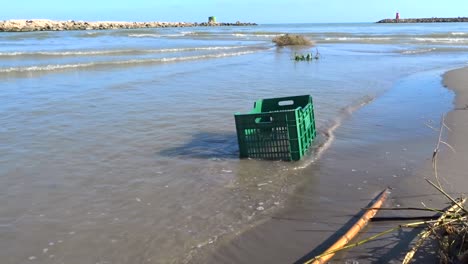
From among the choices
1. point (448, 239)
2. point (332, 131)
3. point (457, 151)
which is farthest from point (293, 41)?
point (448, 239)

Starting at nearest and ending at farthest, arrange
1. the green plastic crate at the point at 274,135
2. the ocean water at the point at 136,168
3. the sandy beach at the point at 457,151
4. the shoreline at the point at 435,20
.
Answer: the ocean water at the point at 136,168, the sandy beach at the point at 457,151, the green plastic crate at the point at 274,135, the shoreline at the point at 435,20

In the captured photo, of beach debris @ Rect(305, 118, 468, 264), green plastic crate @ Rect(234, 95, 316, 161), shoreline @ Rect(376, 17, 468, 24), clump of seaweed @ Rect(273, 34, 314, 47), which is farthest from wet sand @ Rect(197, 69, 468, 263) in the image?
shoreline @ Rect(376, 17, 468, 24)

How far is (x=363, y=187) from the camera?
5.09m

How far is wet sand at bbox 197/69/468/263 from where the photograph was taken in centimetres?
373

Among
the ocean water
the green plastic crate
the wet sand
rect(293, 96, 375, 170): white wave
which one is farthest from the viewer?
rect(293, 96, 375, 170): white wave

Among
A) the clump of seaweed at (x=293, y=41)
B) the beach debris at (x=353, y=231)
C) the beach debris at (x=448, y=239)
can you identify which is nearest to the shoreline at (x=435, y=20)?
the clump of seaweed at (x=293, y=41)

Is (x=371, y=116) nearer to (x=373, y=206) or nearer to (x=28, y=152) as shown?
(x=373, y=206)

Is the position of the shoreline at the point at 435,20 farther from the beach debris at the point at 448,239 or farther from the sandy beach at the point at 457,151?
the beach debris at the point at 448,239

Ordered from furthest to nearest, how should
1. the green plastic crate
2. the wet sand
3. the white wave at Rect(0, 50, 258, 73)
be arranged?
the white wave at Rect(0, 50, 258, 73)
the green plastic crate
the wet sand

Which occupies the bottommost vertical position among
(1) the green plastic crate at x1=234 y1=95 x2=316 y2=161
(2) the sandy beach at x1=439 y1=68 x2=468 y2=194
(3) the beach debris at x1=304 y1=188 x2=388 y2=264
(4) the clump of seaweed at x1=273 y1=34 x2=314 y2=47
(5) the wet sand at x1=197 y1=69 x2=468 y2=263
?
(2) the sandy beach at x1=439 y1=68 x2=468 y2=194

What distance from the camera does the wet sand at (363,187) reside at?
373cm

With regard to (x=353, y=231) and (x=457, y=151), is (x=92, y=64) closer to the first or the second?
(x=457, y=151)

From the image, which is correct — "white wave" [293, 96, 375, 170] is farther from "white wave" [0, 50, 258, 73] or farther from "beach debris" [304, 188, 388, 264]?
"white wave" [0, 50, 258, 73]

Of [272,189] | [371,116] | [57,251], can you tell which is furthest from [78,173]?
[371,116]
